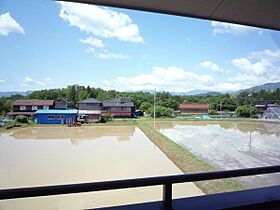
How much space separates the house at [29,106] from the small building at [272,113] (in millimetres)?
2839

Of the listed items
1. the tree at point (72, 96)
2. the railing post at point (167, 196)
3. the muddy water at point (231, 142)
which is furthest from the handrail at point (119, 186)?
the muddy water at point (231, 142)

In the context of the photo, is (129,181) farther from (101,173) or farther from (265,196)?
(101,173)

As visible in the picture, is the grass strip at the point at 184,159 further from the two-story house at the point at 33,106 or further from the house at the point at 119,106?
the two-story house at the point at 33,106

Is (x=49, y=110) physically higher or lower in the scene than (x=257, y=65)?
lower

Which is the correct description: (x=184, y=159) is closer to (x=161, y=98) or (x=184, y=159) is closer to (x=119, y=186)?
(x=161, y=98)

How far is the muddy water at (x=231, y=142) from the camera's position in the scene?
318 centimetres

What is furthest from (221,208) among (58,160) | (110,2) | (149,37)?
(58,160)

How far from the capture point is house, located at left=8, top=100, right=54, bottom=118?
1.53m

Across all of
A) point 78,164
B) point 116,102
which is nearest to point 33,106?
point 116,102

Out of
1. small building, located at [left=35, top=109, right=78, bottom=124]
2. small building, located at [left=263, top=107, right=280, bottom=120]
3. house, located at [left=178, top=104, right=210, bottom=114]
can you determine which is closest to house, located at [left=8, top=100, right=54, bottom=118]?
small building, located at [left=35, top=109, right=78, bottom=124]

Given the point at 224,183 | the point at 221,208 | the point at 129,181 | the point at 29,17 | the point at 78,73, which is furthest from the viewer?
the point at 224,183

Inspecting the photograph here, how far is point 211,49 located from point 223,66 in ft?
1.22

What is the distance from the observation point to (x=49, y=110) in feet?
6.01

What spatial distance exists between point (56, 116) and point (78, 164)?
3.45 ft
